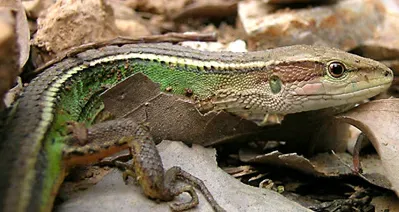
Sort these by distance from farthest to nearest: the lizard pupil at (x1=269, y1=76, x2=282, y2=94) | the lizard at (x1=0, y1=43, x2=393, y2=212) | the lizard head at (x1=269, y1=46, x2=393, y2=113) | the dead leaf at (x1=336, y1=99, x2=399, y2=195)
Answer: the lizard pupil at (x1=269, y1=76, x2=282, y2=94) → the lizard head at (x1=269, y1=46, x2=393, y2=113) → the dead leaf at (x1=336, y1=99, x2=399, y2=195) → the lizard at (x1=0, y1=43, x2=393, y2=212)

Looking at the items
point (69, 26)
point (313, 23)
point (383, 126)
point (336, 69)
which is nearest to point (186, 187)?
point (383, 126)

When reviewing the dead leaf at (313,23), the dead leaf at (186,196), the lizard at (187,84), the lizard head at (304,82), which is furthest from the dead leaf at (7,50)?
the dead leaf at (313,23)

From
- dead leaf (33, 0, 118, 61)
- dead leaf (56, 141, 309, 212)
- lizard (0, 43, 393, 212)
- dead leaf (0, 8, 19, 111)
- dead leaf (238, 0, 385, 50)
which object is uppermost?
dead leaf (238, 0, 385, 50)

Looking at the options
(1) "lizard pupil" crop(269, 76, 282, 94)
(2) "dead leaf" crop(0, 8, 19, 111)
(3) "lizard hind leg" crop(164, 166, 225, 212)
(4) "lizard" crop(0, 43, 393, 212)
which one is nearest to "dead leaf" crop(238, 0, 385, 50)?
(4) "lizard" crop(0, 43, 393, 212)

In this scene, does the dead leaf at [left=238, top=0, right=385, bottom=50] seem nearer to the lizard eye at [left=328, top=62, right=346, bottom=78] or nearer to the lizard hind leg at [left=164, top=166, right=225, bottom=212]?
the lizard eye at [left=328, top=62, right=346, bottom=78]

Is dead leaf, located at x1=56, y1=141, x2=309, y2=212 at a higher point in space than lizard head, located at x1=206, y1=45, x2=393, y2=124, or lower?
lower

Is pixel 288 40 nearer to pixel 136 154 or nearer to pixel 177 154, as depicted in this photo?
pixel 177 154

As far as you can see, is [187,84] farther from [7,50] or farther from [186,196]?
[7,50]
